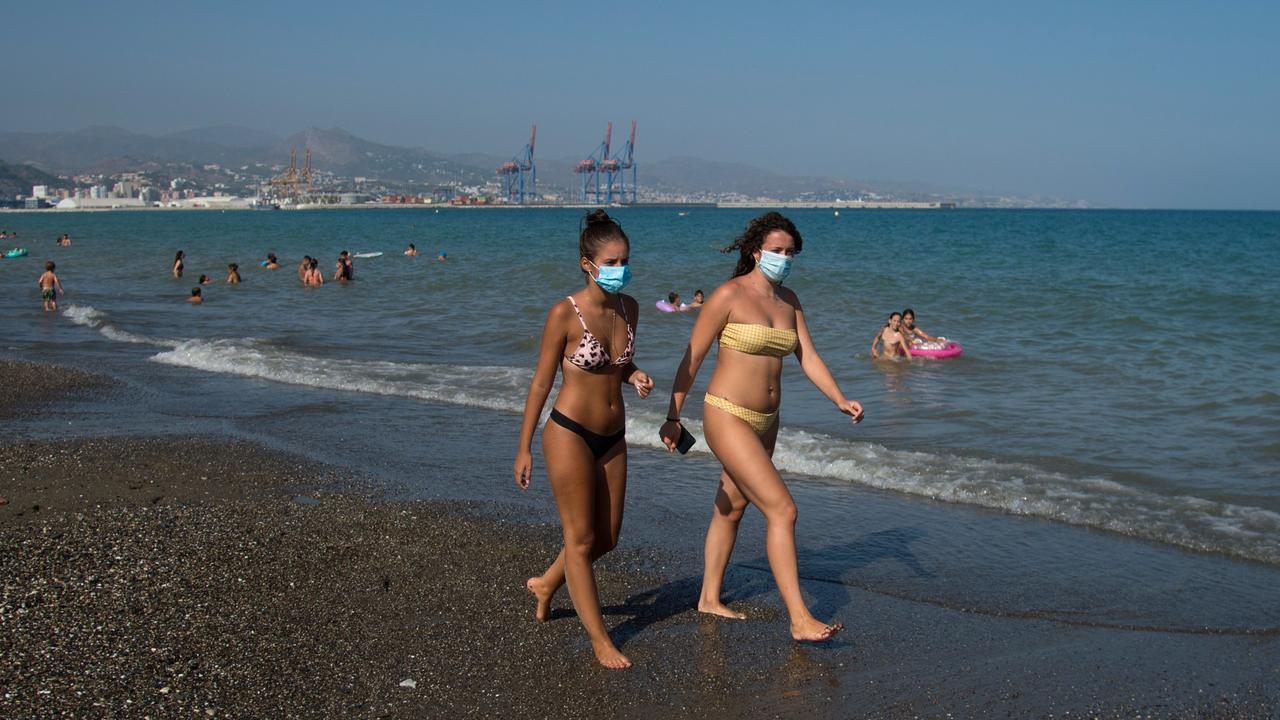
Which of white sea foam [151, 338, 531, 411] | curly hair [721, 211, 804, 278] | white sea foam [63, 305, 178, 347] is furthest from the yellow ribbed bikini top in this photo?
white sea foam [63, 305, 178, 347]

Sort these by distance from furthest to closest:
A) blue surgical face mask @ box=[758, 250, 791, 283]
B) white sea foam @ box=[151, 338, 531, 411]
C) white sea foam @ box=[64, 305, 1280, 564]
→ white sea foam @ box=[151, 338, 531, 411], white sea foam @ box=[64, 305, 1280, 564], blue surgical face mask @ box=[758, 250, 791, 283]

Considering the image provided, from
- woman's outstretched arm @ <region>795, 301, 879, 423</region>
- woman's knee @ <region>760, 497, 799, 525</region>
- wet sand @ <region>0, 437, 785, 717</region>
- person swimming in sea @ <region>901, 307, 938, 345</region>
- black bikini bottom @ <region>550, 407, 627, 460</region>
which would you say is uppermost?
woman's outstretched arm @ <region>795, 301, 879, 423</region>

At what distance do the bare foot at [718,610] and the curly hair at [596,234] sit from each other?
1.83 m

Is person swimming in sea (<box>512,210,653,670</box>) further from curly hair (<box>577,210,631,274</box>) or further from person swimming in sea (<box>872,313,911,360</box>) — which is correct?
person swimming in sea (<box>872,313,911,360</box>)

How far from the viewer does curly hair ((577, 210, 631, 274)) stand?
452cm

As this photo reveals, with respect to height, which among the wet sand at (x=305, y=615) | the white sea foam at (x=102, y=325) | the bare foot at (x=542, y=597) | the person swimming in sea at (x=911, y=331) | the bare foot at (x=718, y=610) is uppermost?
the person swimming in sea at (x=911, y=331)

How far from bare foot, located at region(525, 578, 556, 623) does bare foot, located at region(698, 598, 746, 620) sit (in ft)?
2.45

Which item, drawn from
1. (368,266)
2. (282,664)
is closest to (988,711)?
(282,664)

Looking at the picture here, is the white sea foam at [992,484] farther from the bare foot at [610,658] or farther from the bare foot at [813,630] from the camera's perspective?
the bare foot at [610,658]

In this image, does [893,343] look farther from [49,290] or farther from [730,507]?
[49,290]

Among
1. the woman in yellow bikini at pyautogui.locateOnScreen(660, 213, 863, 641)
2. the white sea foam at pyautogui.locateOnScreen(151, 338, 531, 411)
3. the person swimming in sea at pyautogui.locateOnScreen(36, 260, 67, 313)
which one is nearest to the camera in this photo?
the woman in yellow bikini at pyautogui.locateOnScreen(660, 213, 863, 641)

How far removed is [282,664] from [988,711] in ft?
9.36

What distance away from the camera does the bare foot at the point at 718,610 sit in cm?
524

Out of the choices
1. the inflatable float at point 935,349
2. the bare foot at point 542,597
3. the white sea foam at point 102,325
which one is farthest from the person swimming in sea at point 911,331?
the bare foot at point 542,597
